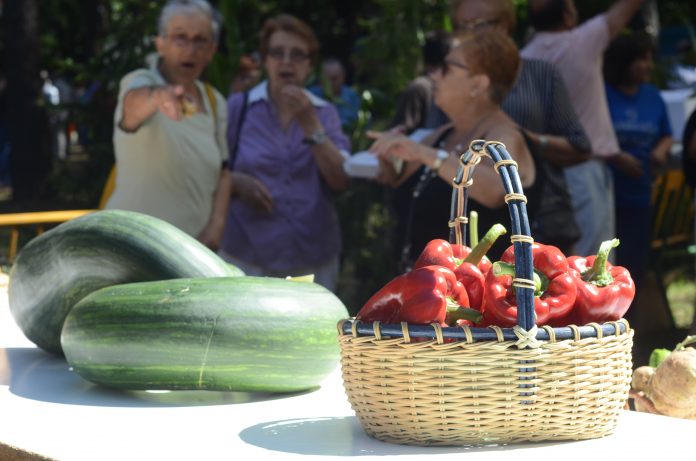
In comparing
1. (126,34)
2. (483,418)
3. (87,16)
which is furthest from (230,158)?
(87,16)

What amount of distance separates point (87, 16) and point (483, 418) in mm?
14672

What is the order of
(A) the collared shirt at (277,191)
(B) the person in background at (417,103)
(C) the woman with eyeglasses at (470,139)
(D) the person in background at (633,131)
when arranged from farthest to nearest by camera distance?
(D) the person in background at (633,131), (B) the person in background at (417,103), (A) the collared shirt at (277,191), (C) the woman with eyeglasses at (470,139)

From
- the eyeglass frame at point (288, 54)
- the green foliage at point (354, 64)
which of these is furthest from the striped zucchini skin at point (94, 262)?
the green foliage at point (354, 64)

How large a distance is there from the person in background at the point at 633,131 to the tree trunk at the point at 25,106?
9699mm

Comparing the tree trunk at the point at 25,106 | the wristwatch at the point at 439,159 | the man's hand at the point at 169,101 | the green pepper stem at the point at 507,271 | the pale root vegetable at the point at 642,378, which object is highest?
the man's hand at the point at 169,101

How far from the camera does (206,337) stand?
2055 millimetres

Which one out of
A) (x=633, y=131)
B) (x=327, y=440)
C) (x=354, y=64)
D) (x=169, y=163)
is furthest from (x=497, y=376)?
(x=354, y=64)

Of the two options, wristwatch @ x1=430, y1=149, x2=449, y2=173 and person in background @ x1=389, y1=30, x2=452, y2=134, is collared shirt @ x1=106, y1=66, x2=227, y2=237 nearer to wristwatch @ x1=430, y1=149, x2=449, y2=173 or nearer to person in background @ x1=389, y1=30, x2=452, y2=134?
wristwatch @ x1=430, y1=149, x2=449, y2=173

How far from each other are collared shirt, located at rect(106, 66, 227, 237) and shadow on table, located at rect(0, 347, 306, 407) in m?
1.79

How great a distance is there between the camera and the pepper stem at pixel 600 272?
5.77 feet

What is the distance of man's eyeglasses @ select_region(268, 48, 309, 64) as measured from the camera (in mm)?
4855

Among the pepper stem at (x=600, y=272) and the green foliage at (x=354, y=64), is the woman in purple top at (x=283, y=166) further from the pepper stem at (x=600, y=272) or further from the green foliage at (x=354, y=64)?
the pepper stem at (x=600, y=272)

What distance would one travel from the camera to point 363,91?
358 inches

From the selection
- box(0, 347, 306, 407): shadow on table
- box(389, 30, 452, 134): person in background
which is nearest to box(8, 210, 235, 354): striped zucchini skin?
box(0, 347, 306, 407): shadow on table
